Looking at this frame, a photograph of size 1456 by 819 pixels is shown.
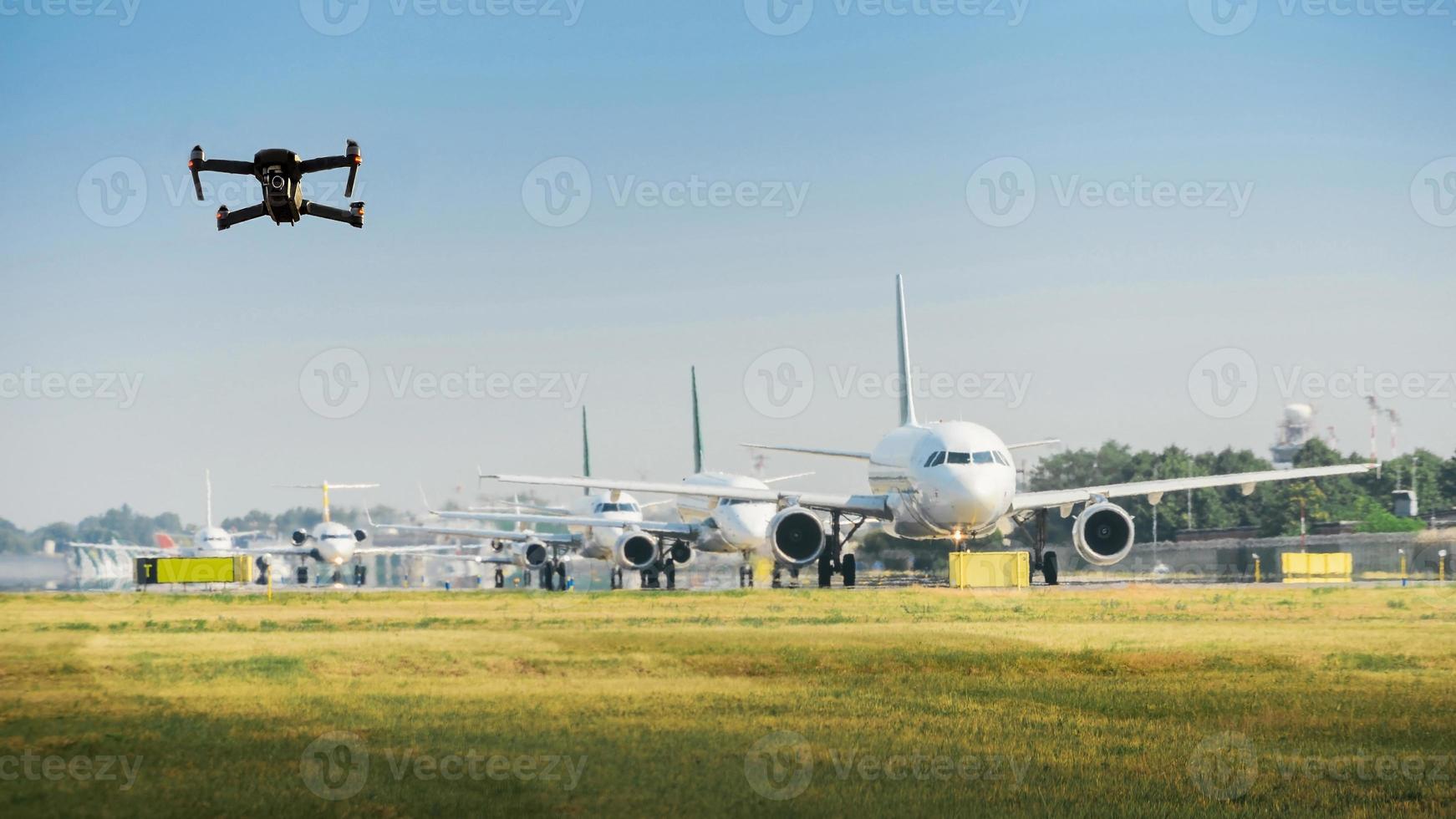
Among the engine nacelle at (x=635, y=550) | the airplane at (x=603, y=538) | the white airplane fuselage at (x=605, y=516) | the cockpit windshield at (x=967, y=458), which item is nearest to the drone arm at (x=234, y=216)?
the cockpit windshield at (x=967, y=458)

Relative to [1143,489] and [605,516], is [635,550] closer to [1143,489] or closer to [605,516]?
[605,516]

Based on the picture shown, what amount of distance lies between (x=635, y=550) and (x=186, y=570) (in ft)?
69.0

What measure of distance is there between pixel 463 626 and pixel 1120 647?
40.5ft

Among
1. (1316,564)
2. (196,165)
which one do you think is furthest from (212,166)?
(1316,564)

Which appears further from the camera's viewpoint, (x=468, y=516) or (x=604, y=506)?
(x=604, y=506)

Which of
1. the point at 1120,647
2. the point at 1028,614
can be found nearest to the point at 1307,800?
the point at 1120,647

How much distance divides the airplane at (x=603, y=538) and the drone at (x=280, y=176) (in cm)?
3647

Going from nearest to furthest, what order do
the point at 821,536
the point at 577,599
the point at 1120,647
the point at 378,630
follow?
the point at 1120,647 → the point at 378,630 → the point at 577,599 → the point at 821,536

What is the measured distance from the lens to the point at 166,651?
22266 millimetres

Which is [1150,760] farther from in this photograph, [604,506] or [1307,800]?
[604,506]

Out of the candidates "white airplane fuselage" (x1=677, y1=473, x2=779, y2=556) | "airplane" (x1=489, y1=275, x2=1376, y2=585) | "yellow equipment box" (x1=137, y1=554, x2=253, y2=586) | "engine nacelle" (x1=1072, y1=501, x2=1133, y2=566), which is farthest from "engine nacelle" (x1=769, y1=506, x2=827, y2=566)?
"yellow equipment box" (x1=137, y1=554, x2=253, y2=586)

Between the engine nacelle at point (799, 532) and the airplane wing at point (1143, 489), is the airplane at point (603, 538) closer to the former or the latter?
the engine nacelle at point (799, 532)

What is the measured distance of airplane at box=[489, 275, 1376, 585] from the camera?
42.8 metres

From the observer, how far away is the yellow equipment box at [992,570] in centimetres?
4572
